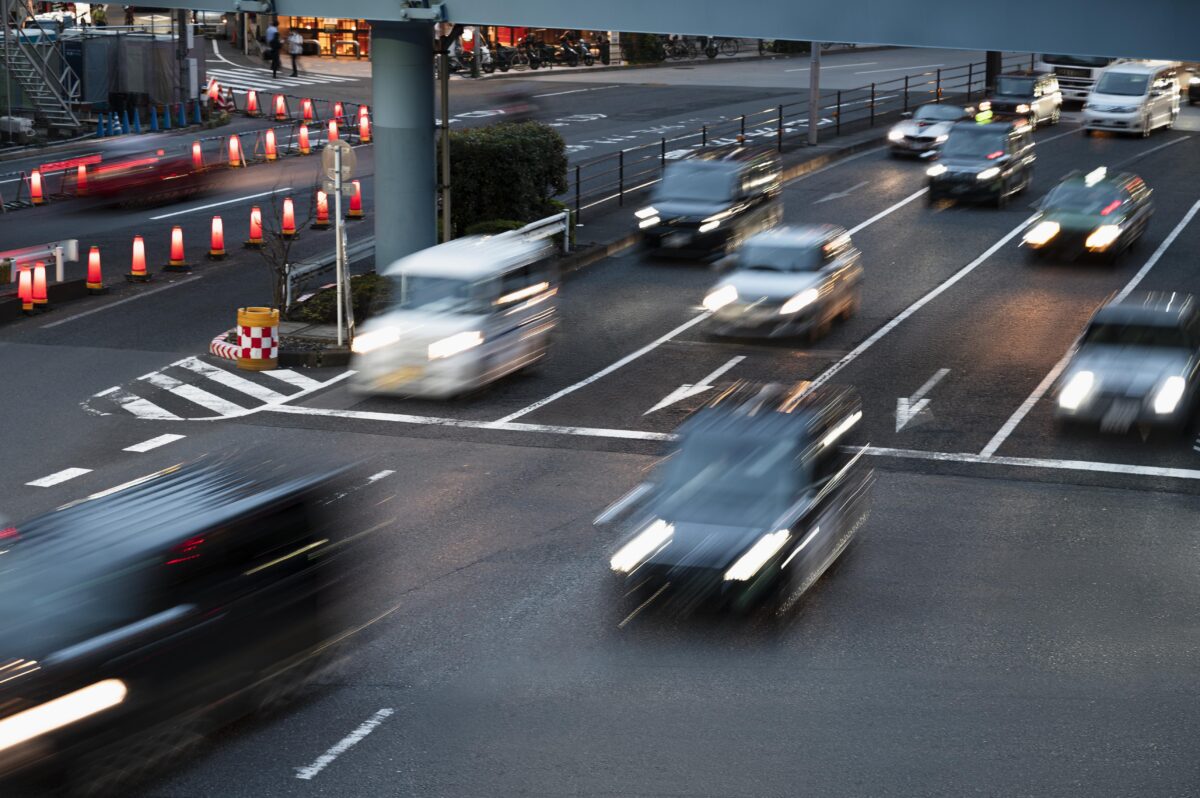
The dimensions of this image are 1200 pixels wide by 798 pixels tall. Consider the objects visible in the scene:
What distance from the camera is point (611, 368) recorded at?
2255 centimetres

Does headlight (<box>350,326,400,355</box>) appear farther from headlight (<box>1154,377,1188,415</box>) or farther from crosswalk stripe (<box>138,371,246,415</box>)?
headlight (<box>1154,377,1188,415</box>)


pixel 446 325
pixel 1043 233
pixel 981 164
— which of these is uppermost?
pixel 981 164

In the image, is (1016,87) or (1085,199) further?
(1016,87)

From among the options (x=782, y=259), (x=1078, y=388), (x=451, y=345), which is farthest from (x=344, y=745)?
(x=782, y=259)

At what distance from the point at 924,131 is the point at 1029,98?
7560 mm

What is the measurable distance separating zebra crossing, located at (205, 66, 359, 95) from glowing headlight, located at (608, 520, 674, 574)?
43.1m

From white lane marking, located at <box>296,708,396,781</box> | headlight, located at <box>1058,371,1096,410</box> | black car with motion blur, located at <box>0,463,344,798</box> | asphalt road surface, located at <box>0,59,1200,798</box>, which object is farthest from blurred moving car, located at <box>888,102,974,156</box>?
white lane marking, located at <box>296,708,396,781</box>

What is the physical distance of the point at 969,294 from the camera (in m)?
27.5

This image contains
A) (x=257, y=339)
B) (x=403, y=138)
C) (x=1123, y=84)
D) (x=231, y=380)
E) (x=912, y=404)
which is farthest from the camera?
(x=1123, y=84)

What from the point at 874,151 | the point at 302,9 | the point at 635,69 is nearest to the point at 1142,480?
the point at 302,9

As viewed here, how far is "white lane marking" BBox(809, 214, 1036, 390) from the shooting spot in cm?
2247

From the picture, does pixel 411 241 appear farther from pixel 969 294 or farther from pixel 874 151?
pixel 874 151

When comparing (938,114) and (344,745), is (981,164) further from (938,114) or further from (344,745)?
(344,745)

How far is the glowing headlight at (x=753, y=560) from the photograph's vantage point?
511 inches
